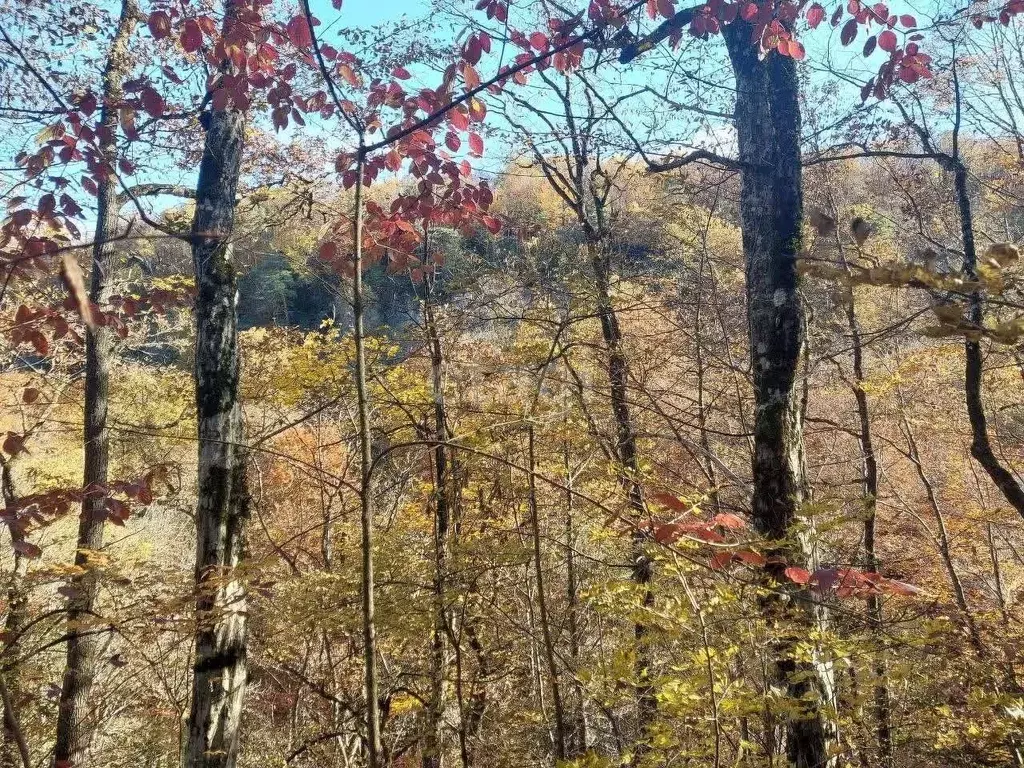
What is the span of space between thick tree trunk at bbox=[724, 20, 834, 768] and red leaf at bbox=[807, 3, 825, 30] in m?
0.52

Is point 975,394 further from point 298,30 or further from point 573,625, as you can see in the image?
point 298,30

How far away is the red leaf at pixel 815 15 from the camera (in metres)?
2.28

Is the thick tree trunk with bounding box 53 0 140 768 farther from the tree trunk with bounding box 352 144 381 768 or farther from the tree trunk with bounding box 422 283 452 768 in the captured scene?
the tree trunk with bounding box 352 144 381 768

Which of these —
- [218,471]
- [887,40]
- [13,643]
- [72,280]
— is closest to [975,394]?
[887,40]

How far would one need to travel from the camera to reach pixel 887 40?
2.12 meters

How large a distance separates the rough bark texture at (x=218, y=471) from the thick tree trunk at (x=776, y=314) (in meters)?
2.41

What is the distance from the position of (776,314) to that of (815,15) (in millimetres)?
1237

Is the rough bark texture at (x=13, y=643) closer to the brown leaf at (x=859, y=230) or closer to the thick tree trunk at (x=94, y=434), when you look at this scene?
the thick tree trunk at (x=94, y=434)

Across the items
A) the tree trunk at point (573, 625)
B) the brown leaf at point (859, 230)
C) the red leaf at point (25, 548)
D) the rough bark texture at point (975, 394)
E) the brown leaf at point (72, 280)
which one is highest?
the rough bark texture at point (975, 394)

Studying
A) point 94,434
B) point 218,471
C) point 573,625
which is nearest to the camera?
point 218,471

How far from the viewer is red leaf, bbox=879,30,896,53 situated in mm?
2098

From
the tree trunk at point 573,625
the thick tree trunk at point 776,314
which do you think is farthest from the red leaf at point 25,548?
the tree trunk at point 573,625

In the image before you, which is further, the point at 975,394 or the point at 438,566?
the point at 438,566

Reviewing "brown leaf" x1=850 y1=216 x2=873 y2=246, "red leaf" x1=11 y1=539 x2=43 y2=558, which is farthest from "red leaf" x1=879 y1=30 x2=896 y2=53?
"red leaf" x1=11 y1=539 x2=43 y2=558
